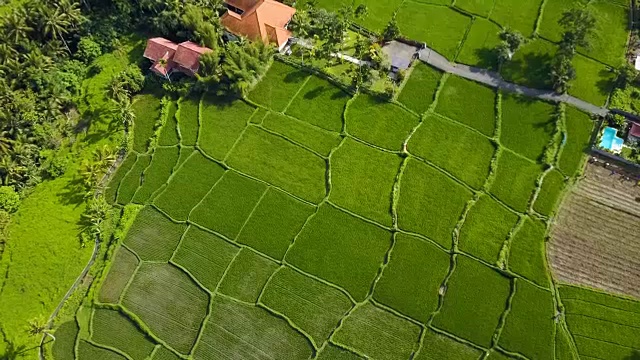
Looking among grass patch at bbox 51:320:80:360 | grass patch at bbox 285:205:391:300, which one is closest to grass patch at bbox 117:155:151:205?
grass patch at bbox 51:320:80:360

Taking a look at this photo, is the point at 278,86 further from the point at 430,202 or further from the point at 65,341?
the point at 65,341

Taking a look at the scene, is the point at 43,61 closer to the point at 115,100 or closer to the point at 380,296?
the point at 115,100

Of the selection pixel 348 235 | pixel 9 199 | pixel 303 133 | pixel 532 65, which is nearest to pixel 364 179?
pixel 348 235

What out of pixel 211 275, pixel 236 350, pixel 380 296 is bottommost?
pixel 236 350

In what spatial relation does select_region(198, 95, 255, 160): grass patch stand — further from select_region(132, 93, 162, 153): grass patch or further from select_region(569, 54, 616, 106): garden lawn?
select_region(569, 54, 616, 106): garden lawn

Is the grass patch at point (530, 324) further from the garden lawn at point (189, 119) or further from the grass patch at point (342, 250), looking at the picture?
the garden lawn at point (189, 119)

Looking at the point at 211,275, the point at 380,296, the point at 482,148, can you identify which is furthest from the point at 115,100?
the point at 482,148
